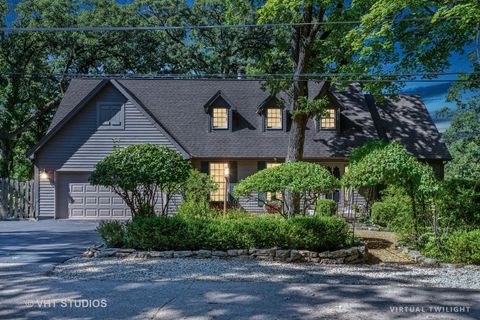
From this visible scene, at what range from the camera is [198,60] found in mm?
32844

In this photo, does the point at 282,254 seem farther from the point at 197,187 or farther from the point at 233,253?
the point at 197,187

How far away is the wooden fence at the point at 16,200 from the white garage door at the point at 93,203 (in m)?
1.98

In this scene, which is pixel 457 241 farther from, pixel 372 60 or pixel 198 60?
pixel 198 60

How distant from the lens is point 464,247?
9820 millimetres

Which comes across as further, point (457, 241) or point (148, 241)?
point (148, 241)

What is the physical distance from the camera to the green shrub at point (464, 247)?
9.67 meters

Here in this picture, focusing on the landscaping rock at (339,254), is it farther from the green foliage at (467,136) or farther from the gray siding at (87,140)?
the green foliage at (467,136)

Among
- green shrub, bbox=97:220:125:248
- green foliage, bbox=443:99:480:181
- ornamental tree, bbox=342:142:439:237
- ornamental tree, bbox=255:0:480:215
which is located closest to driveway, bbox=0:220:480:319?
green shrub, bbox=97:220:125:248

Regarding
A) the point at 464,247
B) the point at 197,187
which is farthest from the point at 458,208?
the point at 197,187

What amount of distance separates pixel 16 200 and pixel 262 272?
17.0 m

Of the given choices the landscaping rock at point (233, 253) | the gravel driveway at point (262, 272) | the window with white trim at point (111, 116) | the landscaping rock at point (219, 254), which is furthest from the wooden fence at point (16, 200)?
the landscaping rock at point (233, 253)

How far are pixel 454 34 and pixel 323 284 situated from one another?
1363 centimetres

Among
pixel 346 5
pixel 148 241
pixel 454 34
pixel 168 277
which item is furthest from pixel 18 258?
pixel 454 34

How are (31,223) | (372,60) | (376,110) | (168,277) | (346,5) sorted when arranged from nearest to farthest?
1. (168,277)
2. (372,60)
3. (346,5)
4. (31,223)
5. (376,110)
